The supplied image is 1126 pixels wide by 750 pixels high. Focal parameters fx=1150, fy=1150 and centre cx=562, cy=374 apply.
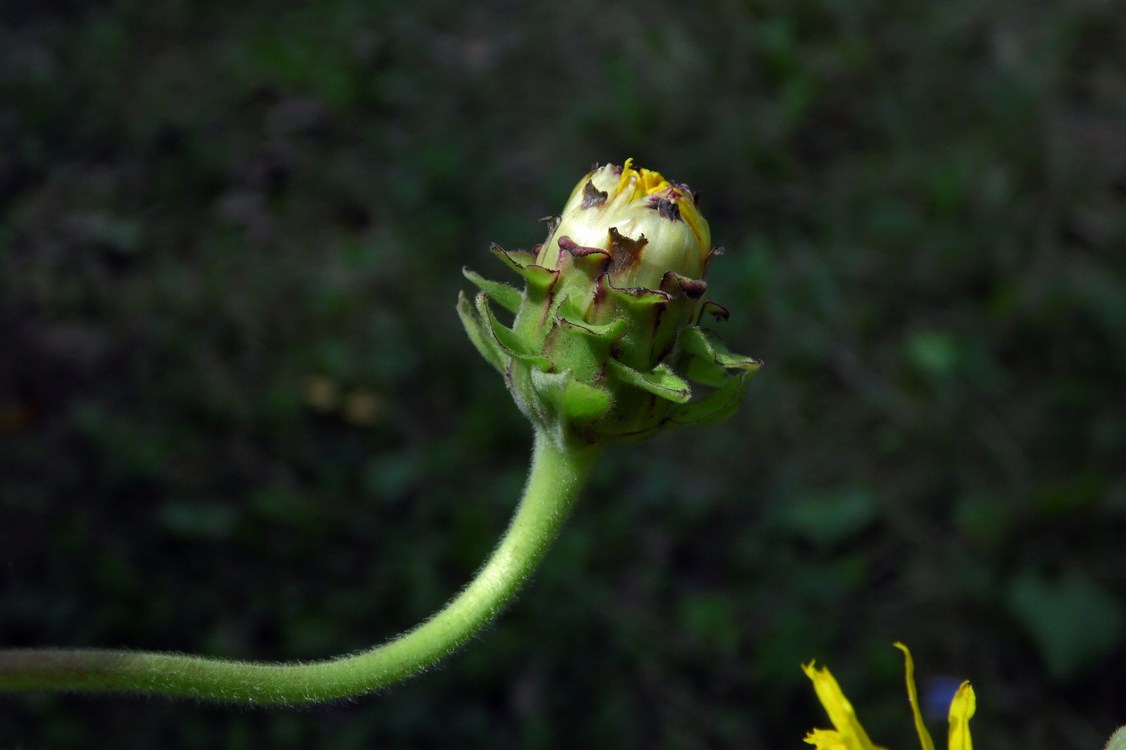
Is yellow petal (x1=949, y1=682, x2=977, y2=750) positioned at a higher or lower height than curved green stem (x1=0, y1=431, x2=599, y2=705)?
lower

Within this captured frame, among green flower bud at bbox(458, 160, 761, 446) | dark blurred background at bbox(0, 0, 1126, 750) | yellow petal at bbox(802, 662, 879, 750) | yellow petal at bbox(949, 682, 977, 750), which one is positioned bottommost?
dark blurred background at bbox(0, 0, 1126, 750)

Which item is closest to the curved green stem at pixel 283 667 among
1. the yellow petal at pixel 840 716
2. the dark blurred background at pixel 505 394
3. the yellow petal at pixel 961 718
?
the yellow petal at pixel 840 716

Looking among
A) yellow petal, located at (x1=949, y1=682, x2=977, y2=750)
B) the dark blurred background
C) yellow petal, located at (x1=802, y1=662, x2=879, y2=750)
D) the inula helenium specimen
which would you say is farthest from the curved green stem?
the dark blurred background

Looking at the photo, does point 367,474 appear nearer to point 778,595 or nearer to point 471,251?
point 471,251

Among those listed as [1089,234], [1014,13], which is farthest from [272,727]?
[1014,13]

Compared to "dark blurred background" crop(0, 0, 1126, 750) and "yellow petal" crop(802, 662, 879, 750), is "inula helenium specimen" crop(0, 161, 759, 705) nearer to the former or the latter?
"yellow petal" crop(802, 662, 879, 750)

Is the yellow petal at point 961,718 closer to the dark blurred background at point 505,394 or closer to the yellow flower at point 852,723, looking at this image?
the yellow flower at point 852,723

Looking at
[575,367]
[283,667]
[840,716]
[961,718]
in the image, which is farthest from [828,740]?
[283,667]

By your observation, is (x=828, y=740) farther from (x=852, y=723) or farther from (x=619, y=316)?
(x=619, y=316)
